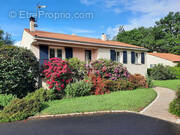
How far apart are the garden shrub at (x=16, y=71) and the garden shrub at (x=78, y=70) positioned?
2592 mm

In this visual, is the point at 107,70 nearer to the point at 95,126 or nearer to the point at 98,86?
the point at 98,86

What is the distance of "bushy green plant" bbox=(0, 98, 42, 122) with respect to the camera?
16.0ft

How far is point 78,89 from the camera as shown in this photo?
25.8ft

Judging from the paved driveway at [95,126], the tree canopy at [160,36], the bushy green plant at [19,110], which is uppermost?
the tree canopy at [160,36]

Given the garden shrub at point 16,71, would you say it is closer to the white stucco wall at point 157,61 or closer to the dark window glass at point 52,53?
the dark window glass at point 52,53

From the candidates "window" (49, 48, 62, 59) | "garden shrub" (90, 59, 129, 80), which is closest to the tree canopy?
"garden shrub" (90, 59, 129, 80)

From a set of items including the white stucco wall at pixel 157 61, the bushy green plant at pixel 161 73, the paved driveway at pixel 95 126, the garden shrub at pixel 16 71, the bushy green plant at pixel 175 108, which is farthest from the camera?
the white stucco wall at pixel 157 61

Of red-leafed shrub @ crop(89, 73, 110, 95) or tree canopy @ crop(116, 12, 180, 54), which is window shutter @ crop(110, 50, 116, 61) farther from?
tree canopy @ crop(116, 12, 180, 54)

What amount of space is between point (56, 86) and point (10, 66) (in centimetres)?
282

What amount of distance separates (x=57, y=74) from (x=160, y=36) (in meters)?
42.0

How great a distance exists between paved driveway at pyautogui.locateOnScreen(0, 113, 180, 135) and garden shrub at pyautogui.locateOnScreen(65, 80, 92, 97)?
9.83 ft

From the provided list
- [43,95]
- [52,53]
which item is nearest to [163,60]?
[52,53]

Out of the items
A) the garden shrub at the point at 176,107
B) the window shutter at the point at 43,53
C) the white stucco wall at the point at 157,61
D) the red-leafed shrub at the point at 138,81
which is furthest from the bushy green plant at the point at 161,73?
the window shutter at the point at 43,53

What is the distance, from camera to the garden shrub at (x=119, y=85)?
9.18 m
